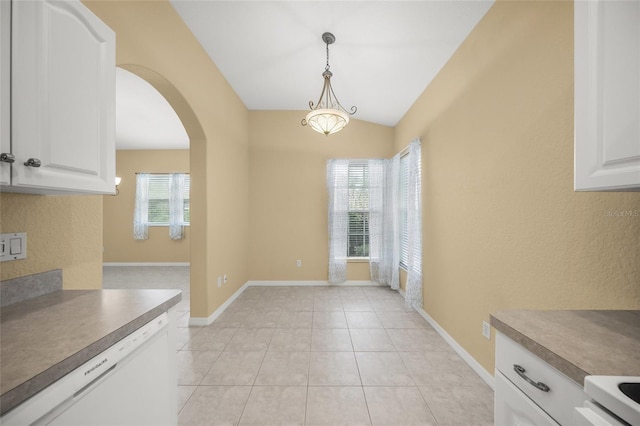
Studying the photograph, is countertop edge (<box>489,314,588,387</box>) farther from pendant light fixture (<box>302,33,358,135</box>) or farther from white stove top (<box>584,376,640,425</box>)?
pendant light fixture (<box>302,33,358,135</box>)

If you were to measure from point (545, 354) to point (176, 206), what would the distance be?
6803 mm

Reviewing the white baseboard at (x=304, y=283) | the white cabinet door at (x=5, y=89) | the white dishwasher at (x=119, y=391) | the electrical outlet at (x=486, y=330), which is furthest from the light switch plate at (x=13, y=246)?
the white baseboard at (x=304, y=283)

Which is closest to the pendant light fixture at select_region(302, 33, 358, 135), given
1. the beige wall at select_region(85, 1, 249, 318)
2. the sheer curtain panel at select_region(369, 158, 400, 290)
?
the beige wall at select_region(85, 1, 249, 318)

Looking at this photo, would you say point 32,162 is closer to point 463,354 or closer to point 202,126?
point 202,126

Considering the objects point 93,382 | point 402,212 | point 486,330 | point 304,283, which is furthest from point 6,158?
point 402,212

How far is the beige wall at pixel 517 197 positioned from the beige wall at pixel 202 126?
2558 millimetres

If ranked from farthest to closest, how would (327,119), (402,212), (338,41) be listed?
1. (402,212)
2. (327,119)
3. (338,41)

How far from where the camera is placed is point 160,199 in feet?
20.2

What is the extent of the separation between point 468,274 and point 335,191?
2482 millimetres

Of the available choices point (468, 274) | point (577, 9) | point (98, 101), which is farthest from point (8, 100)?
point (468, 274)

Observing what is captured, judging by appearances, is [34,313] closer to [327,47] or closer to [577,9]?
[577,9]

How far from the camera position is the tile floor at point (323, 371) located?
1.57m

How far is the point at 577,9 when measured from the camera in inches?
35.7

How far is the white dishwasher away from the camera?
0.61m
